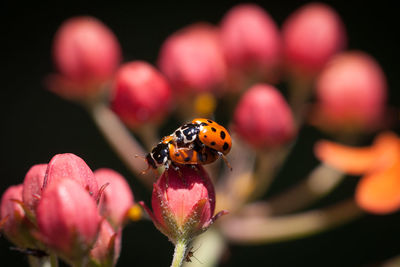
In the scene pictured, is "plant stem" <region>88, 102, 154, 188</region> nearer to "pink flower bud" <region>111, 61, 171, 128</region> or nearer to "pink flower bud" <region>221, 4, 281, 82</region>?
"pink flower bud" <region>111, 61, 171, 128</region>

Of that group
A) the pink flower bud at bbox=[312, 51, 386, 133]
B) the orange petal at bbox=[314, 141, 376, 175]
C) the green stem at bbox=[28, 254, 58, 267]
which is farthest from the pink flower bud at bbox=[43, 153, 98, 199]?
the pink flower bud at bbox=[312, 51, 386, 133]

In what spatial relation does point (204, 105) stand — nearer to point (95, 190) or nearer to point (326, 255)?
point (95, 190)

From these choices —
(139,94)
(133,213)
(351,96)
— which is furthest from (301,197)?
(133,213)

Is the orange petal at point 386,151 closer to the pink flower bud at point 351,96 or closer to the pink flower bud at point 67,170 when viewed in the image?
the pink flower bud at point 351,96

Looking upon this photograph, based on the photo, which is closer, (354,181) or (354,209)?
(354,209)

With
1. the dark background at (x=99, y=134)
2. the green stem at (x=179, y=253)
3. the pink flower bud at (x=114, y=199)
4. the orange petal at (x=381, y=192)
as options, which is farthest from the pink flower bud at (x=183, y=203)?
the dark background at (x=99, y=134)

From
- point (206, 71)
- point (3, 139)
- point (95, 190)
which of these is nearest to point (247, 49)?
point (206, 71)
